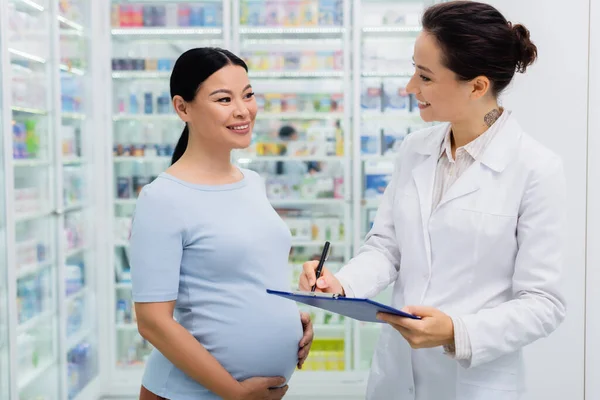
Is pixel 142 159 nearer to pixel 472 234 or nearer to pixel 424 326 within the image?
pixel 472 234

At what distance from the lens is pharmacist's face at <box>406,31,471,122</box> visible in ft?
4.74

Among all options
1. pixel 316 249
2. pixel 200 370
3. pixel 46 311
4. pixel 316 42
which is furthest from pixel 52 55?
pixel 200 370

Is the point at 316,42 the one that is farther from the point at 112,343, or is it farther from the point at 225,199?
the point at 225,199

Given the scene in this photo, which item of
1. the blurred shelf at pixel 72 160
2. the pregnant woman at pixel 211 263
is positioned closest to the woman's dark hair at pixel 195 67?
the pregnant woman at pixel 211 263

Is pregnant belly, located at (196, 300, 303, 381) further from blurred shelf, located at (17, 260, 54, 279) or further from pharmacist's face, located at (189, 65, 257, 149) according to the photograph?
blurred shelf, located at (17, 260, 54, 279)

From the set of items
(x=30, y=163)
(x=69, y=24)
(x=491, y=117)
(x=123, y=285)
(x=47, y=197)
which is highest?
(x=69, y=24)

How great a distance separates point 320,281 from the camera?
1.50m

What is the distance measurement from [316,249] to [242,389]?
3082 mm

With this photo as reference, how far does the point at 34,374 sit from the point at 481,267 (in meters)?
2.69

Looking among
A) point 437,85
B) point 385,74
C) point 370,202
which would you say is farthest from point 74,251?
point 437,85

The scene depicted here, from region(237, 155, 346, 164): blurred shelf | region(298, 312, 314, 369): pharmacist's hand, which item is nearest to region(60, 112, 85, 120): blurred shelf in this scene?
region(237, 155, 346, 164): blurred shelf

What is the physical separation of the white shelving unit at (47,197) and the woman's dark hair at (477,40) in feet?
6.64

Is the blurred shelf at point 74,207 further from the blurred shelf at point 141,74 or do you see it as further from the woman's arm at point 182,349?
the woman's arm at point 182,349

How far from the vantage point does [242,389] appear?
1480mm
